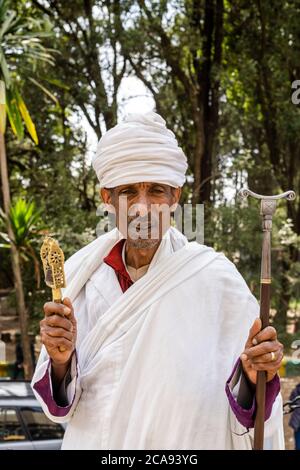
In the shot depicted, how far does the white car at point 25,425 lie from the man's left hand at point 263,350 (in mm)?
5600

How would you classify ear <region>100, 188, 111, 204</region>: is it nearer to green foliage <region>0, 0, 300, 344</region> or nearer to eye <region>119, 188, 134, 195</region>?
eye <region>119, 188, 134, 195</region>

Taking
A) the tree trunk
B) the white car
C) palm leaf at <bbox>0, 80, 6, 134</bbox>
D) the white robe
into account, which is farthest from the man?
the tree trunk

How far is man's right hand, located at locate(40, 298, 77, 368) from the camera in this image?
2.15 metres

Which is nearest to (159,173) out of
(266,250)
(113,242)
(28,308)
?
(113,242)

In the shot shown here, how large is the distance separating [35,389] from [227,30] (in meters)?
15.2

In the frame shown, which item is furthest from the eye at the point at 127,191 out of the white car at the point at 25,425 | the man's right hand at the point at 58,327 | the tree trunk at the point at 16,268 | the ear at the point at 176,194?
the tree trunk at the point at 16,268

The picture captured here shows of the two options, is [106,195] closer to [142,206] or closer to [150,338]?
[142,206]

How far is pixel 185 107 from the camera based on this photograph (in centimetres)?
1678

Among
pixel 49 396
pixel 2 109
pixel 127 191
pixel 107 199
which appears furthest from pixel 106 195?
pixel 2 109

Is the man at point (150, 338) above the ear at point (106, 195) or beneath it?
beneath

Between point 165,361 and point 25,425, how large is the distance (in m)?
5.47

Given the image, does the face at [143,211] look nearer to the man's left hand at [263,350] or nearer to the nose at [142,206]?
the nose at [142,206]

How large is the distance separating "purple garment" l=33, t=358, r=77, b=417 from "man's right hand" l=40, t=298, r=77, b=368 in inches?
6.0

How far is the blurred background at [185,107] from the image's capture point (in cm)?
1350
